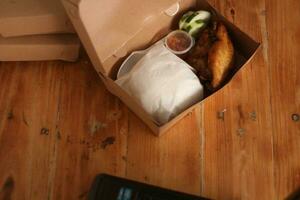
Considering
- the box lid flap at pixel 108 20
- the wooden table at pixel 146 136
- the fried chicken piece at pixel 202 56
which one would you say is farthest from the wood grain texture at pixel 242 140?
the box lid flap at pixel 108 20

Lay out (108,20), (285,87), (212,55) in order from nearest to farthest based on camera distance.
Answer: (108,20), (212,55), (285,87)

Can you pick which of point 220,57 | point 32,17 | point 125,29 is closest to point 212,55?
point 220,57

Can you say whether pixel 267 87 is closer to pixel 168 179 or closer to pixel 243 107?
pixel 243 107

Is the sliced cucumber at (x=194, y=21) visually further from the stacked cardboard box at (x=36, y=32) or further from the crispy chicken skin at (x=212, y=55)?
the stacked cardboard box at (x=36, y=32)

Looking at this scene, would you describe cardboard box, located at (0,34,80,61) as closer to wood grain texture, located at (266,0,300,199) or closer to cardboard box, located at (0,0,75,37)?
cardboard box, located at (0,0,75,37)

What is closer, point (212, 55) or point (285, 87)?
point (212, 55)

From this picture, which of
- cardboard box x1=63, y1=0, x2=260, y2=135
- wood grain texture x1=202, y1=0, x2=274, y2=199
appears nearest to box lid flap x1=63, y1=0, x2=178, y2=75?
cardboard box x1=63, y1=0, x2=260, y2=135

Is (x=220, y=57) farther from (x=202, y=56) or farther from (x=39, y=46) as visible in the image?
(x=39, y=46)
